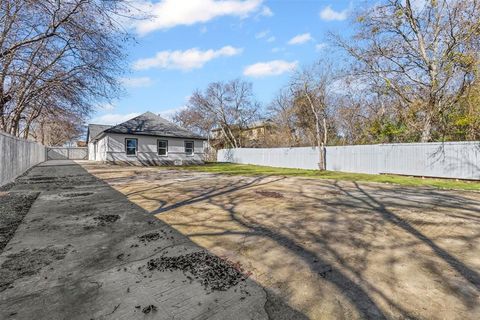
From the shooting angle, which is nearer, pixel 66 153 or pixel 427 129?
pixel 427 129

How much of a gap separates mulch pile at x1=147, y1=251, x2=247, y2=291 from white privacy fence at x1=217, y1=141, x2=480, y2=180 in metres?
13.1

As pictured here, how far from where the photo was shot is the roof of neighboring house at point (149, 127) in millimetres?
20936

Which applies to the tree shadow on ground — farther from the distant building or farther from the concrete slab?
the distant building

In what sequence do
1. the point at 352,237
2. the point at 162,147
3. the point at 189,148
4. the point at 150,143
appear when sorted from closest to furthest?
the point at 352,237 → the point at 150,143 → the point at 162,147 → the point at 189,148

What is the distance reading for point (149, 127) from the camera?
73.2ft

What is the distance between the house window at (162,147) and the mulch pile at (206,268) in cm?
2021

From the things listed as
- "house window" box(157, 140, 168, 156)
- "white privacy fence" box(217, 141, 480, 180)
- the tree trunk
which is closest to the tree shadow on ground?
"white privacy fence" box(217, 141, 480, 180)

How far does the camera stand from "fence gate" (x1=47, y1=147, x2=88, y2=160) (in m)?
40.9

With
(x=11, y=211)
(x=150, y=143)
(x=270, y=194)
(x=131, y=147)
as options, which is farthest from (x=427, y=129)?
(x=131, y=147)

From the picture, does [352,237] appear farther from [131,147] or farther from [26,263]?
[131,147]

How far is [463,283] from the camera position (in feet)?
8.43

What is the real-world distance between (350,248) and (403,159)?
12817 mm

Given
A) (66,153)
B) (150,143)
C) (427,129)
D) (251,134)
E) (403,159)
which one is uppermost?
(251,134)

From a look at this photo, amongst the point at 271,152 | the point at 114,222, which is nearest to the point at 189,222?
the point at 114,222
